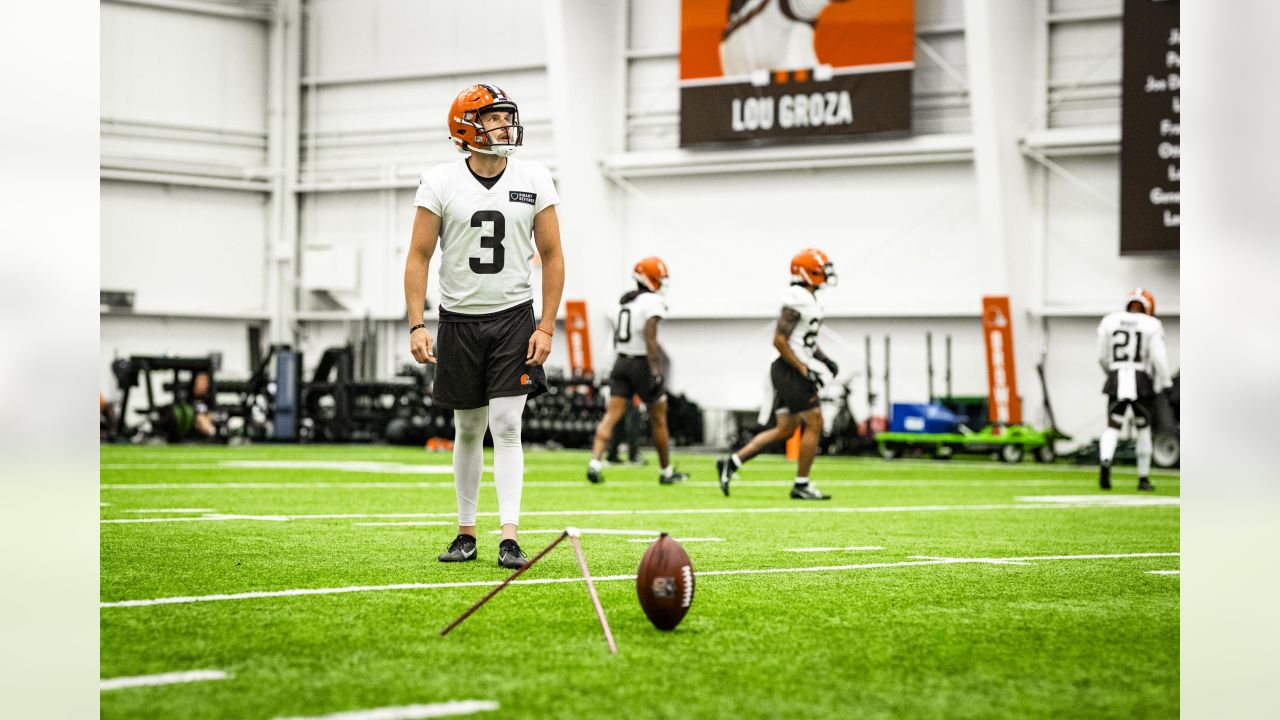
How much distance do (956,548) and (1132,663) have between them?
136 inches

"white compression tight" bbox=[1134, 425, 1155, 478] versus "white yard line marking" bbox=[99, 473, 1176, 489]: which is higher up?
"white compression tight" bbox=[1134, 425, 1155, 478]

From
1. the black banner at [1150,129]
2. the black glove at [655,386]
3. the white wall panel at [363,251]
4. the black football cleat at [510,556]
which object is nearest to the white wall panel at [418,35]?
the white wall panel at [363,251]

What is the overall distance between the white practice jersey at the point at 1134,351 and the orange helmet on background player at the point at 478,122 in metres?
8.83

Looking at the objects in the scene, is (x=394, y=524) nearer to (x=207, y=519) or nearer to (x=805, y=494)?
(x=207, y=519)

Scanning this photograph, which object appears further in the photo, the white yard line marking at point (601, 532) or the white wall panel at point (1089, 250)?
the white wall panel at point (1089, 250)

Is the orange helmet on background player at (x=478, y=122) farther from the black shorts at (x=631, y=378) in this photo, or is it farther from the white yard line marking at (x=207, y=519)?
the black shorts at (x=631, y=378)

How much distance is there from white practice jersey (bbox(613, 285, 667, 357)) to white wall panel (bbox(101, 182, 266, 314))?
18126 mm

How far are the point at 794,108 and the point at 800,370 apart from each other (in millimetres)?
14005

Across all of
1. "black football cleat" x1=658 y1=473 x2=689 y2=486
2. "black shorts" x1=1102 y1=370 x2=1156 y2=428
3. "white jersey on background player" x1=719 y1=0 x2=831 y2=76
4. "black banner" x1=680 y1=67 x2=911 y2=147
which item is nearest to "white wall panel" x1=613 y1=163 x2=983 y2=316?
"black banner" x1=680 y1=67 x2=911 y2=147

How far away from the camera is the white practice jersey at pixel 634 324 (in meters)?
14.4

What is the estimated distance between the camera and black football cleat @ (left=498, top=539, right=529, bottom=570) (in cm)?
640

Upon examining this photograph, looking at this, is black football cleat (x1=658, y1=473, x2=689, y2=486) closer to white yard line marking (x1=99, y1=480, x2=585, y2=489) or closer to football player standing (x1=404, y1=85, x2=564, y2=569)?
white yard line marking (x1=99, y1=480, x2=585, y2=489)

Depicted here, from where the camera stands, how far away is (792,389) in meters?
11.8

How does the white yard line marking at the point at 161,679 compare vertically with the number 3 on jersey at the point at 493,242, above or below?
below
